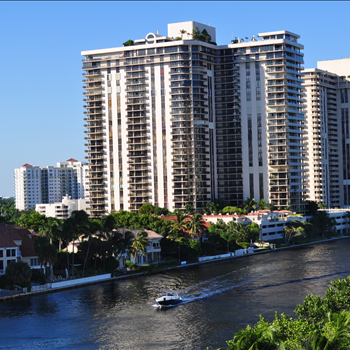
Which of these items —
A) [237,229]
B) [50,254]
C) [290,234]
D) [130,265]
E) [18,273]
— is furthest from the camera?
[290,234]

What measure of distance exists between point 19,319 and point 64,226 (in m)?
31.1

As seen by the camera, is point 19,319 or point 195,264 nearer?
point 19,319

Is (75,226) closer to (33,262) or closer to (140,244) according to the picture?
(33,262)

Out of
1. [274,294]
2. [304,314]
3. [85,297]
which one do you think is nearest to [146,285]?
[85,297]

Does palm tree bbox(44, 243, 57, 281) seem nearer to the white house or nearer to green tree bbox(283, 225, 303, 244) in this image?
the white house

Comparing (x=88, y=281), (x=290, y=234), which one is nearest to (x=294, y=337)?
(x=88, y=281)

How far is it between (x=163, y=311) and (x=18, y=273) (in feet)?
91.4

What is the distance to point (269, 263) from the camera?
138 m

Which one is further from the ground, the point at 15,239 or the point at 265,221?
the point at 15,239

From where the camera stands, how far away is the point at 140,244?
128 metres

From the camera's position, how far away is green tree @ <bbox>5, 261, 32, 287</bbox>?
4033 inches

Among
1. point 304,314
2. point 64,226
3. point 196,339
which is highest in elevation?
point 64,226

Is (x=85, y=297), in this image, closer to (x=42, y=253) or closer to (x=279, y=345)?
(x=42, y=253)

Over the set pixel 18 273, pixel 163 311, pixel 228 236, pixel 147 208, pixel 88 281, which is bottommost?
pixel 163 311
